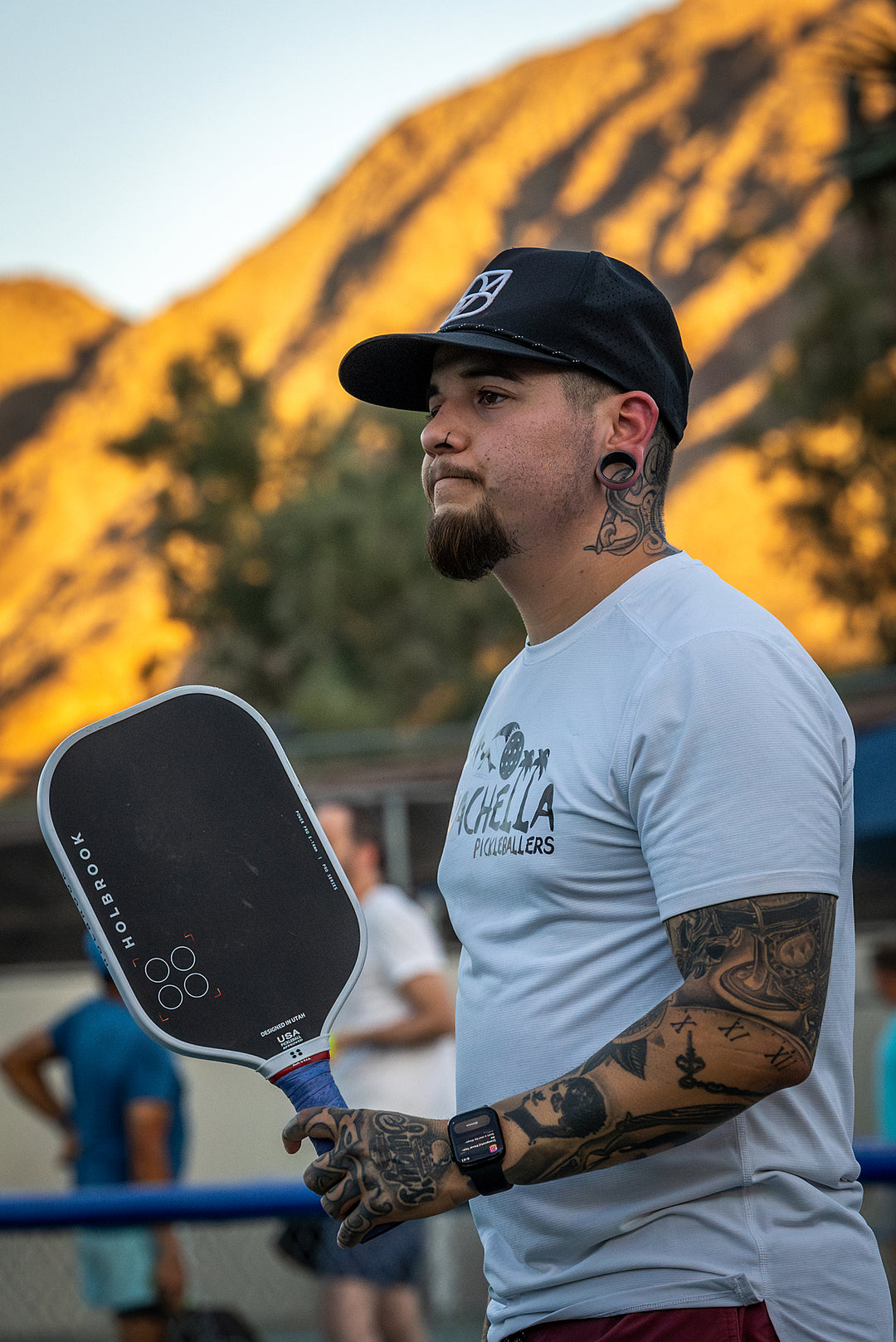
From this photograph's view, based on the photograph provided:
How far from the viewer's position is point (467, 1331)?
267 cm

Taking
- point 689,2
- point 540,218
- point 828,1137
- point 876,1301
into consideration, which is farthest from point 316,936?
point 689,2

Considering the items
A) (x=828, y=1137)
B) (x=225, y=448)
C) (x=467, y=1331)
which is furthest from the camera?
(x=225, y=448)

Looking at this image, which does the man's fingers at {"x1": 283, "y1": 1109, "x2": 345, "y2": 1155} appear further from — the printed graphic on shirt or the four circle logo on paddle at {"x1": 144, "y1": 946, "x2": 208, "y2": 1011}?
the printed graphic on shirt

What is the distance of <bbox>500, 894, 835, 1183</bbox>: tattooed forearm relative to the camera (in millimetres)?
1271

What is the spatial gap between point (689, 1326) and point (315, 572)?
32.6 metres

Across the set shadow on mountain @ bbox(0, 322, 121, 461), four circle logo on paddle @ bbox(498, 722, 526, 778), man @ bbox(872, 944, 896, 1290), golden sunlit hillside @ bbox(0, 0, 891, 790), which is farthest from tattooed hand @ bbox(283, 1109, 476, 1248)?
shadow on mountain @ bbox(0, 322, 121, 461)

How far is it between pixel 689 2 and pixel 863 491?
298 feet

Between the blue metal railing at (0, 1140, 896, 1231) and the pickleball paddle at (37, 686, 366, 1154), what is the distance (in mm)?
1137

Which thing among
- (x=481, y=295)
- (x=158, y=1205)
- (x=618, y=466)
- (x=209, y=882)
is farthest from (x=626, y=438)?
(x=158, y=1205)

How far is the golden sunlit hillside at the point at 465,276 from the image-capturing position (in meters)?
85.1

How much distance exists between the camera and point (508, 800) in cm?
156

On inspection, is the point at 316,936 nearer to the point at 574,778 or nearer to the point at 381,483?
the point at 574,778

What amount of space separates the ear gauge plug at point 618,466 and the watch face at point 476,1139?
29.6 inches

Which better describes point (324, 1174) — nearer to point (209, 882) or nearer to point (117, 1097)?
point (209, 882)
